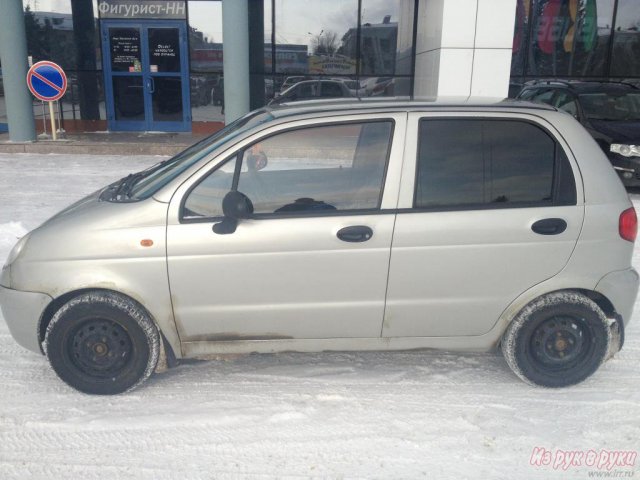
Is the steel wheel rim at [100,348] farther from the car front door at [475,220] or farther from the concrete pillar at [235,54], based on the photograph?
the concrete pillar at [235,54]

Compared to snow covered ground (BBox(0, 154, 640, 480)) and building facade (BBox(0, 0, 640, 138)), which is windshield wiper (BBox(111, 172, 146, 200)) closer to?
snow covered ground (BBox(0, 154, 640, 480))

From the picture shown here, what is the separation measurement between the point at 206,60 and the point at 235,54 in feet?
10.2

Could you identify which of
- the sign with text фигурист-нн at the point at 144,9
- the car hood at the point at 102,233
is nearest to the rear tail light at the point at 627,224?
the car hood at the point at 102,233

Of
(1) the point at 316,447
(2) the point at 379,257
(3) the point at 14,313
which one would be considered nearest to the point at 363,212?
(2) the point at 379,257

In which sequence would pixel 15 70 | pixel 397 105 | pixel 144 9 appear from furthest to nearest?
1. pixel 144 9
2. pixel 15 70
3. pixel 397 105

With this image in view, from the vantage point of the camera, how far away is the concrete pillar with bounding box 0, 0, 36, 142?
11.7m

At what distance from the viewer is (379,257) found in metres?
3.50

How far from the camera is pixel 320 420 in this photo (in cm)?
341

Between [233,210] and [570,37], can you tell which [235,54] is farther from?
[233,210]

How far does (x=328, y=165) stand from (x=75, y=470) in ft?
7.55

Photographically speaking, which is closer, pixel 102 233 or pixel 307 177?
pixel 102 233

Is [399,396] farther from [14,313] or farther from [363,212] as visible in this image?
[14,313]

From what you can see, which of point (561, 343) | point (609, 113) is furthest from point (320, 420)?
point (609, 113)

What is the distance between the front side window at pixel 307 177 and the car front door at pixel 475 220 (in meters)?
0.21
